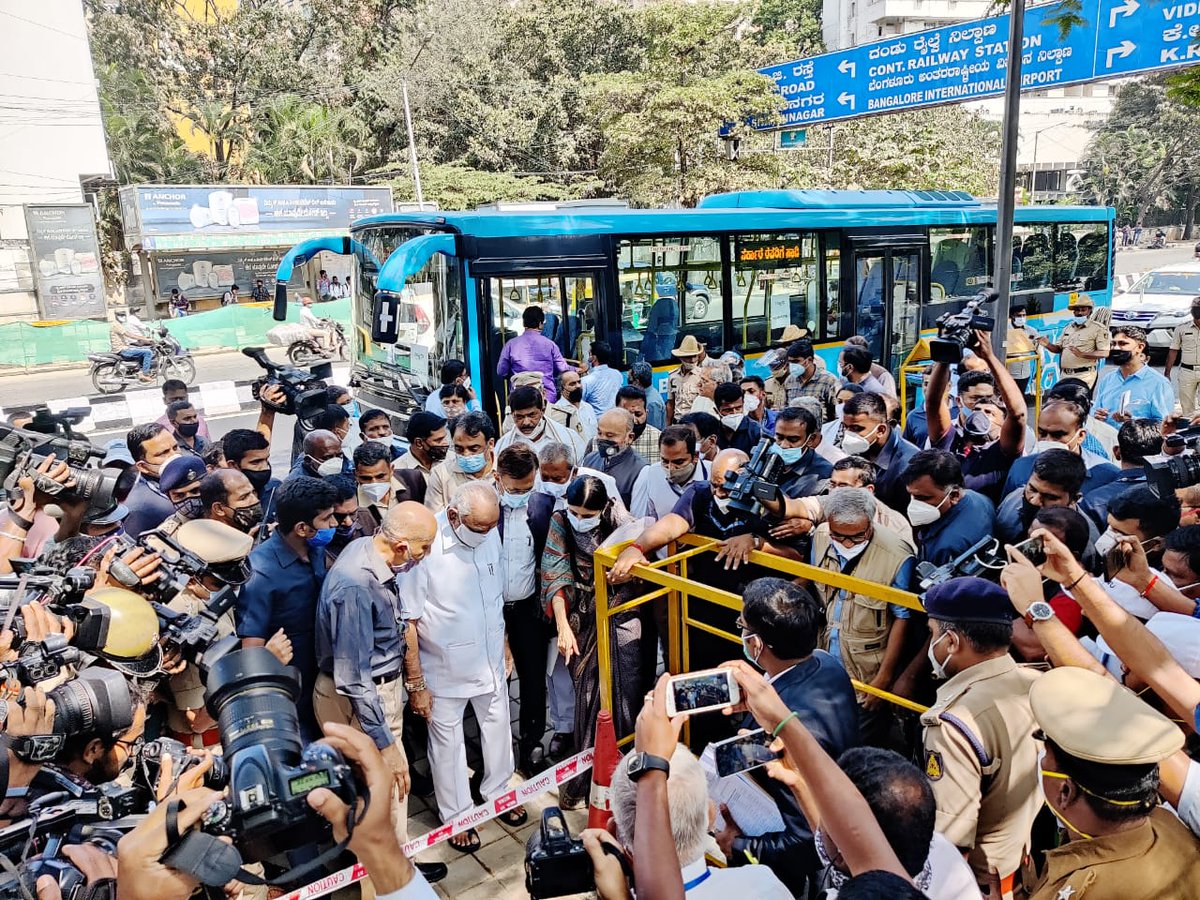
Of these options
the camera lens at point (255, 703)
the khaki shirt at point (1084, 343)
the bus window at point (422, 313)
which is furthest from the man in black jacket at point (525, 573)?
the khaki shirt at point (1084, 343)

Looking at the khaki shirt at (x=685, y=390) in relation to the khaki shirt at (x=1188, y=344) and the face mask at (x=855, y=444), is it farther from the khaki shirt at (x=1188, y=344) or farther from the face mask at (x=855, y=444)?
the khaki shirt at (x=1188, y=344)

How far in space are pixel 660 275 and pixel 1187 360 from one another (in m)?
5.18

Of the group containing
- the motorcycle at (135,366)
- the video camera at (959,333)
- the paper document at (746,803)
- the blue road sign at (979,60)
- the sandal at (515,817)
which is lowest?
the sandal at (515,817)

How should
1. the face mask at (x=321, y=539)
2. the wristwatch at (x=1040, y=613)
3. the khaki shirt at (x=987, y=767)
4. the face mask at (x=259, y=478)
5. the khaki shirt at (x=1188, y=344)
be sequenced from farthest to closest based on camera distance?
1. the khaki shirt at (x=1188, y=344)
2. the face mask at (x=259, y=478)
3. the face mask at (x=321, y=539)
4. the wristwatch at (x=1040, y=613)
5. the khaki shirt at (x=987, y=767)

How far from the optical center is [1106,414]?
21.1 ft

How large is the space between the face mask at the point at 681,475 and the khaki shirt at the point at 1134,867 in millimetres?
2840

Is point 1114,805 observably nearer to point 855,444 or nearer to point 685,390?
point 855,444

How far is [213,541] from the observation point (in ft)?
12.4

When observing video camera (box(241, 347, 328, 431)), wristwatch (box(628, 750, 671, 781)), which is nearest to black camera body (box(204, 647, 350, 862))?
wristwatch (box(628, 750, 671, 781))

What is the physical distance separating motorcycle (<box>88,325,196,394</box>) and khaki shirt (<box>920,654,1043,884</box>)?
16994 mm

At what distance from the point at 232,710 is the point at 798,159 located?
91.1ft

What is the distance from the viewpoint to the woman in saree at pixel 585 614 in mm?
4273

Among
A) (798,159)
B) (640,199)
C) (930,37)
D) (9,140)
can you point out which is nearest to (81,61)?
(9,140)

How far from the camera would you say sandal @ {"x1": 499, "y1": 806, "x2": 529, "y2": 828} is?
4227mm
